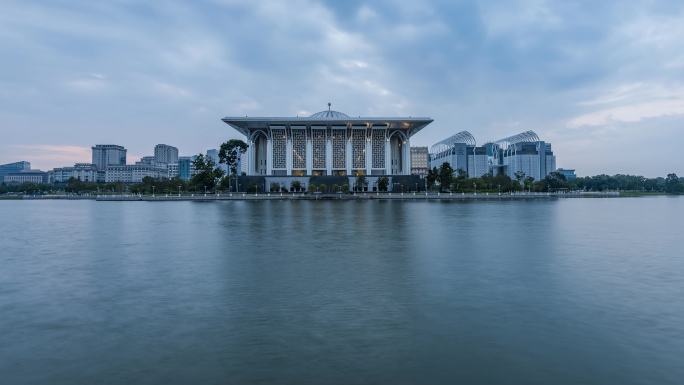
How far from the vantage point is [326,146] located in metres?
108

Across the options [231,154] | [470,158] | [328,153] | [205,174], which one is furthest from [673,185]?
[205,174]

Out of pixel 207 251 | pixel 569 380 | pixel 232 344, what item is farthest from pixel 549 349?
pixel 207 251

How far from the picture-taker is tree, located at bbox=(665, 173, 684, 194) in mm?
138462

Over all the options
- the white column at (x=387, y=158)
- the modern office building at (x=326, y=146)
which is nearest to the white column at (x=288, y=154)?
the modern office building at (x=326, y=146)

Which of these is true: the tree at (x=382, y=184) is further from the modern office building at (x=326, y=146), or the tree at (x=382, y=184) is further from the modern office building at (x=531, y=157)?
the modern office building at (x=531, y=157)

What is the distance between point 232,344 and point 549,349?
568 cm

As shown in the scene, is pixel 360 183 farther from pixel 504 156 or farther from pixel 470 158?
pixel 504 156

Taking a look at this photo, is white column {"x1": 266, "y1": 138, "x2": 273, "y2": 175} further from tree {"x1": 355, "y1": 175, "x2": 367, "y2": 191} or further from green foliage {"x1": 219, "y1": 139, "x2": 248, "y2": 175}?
tree {"x1": 355, "y1": 175, "x2": 367, "y2": 191}

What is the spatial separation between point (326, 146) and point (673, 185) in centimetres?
11626

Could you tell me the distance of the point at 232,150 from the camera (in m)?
99.0

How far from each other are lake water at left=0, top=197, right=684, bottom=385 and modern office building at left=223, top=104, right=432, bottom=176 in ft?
287

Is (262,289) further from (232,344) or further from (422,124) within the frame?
(422,124)

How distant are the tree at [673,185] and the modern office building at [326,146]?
93.6 meters

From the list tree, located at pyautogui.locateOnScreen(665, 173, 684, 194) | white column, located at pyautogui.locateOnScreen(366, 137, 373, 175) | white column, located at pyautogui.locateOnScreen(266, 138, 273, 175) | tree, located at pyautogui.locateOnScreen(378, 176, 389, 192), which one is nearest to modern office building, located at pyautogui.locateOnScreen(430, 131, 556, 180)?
tree, located at pyautogui.locateOnScreen(665, 173, 684, 194)
